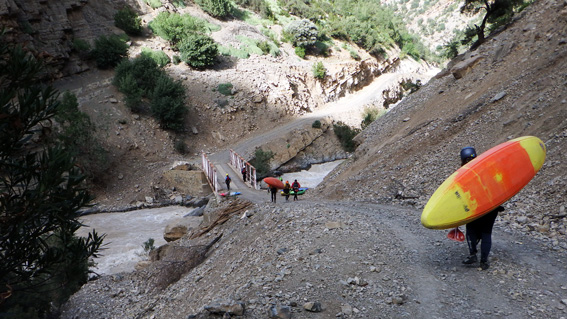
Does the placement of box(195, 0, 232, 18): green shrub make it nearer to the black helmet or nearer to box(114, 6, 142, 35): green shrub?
box(114, 6, 142, 35): green shrub

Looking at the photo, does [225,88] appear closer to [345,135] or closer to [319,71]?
[319,71]

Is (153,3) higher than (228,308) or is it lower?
higher

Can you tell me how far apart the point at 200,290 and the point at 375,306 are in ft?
16.6

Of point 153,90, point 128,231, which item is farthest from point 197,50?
point 128,231

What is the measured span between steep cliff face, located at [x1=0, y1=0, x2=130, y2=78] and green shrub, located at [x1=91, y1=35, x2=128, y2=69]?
142 centimetres

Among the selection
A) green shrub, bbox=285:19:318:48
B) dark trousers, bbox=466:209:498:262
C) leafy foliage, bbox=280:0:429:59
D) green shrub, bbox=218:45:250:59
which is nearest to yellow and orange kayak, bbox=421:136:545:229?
dark trousers, bbox=466:209:498:262

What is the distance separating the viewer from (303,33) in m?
49.0

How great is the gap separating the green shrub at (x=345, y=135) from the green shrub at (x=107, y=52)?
22106 mm

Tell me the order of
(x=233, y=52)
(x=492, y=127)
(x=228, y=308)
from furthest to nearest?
(x=233, y=52) < (x=492, y=127) < (x=228, y=308)

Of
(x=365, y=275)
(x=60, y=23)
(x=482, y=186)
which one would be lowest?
(x=365, y=275)

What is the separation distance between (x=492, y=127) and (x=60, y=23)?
37.0 meters

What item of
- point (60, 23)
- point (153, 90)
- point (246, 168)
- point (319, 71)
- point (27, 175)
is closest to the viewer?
point (27, 175)

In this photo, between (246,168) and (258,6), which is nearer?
(246,168)

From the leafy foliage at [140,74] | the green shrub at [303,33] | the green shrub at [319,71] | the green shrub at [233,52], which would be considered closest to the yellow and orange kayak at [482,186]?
the leafy foliage at [140,74]
